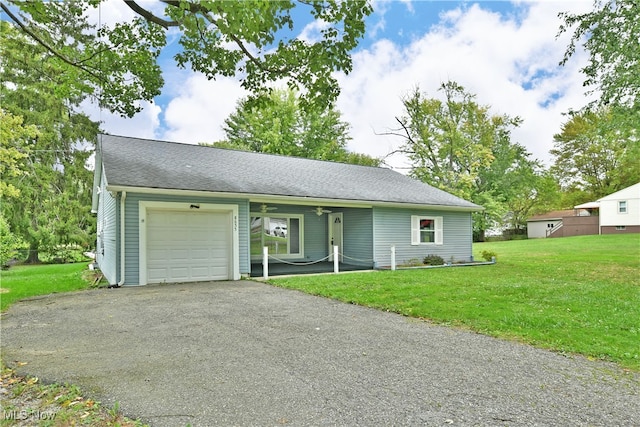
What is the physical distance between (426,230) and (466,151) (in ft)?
60.4

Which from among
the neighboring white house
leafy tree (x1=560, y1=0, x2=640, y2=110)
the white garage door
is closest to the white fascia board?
the white garage door

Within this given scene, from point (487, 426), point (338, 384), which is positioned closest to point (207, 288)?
point (338, 384)

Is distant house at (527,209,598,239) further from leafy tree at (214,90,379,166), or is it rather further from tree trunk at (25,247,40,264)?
tree trunk at (25,247,40,264)

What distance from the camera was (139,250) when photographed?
9.70 meters

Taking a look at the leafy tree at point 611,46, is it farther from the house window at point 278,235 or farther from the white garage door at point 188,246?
the white garage door at point 188,246

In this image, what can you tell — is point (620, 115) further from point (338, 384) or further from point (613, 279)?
point (338, 384)

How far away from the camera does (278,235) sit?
15211 millimetres

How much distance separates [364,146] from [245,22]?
112 feet

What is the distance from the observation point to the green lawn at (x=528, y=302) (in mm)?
4734

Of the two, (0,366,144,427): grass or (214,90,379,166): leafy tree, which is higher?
(214,90,379,166): leafy tree

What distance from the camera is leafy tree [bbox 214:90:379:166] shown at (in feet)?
103

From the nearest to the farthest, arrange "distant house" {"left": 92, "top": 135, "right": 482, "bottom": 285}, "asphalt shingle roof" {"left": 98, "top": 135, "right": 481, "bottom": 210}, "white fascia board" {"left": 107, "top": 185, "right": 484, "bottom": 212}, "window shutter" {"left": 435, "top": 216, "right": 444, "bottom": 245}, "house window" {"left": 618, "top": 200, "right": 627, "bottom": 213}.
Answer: "white fascia board" {"left": 107, "top": 185, "right": 484, "bottom": 212}
"distant house" {"left": 92, "top": 135, "right": 482, "bottom": 285}
"asphalt shingle roof" {"left": 98, "top": 135, "right": 481, "bottom": 210}
"window shutter" {"left": 435, "top": 216, "right": 444, "bottom": 245}
"house window" {"left": 618, "top": 200, "right": 627, "bottom": 213}

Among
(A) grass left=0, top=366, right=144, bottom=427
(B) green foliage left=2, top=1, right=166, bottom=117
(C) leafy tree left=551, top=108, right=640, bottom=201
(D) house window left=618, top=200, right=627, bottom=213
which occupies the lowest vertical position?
(A) grass left=0, top=366, right=144, bottom=427

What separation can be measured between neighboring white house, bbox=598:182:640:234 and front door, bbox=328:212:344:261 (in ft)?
97.5
